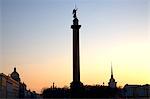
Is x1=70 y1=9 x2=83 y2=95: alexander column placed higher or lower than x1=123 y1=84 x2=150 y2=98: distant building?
→ higher

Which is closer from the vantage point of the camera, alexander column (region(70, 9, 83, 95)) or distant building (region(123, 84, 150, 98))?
distant building (region(123, 84, 150, 98))

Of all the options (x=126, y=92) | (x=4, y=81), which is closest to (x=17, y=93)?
(x=4, y=81)

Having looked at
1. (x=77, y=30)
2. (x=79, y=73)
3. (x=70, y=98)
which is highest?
(x=77, y=30)

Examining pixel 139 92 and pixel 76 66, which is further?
pixel 139 92

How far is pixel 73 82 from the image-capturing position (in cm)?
9712

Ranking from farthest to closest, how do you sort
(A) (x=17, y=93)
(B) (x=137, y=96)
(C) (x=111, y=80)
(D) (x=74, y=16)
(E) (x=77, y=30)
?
1. (C) (x=111, y=80)
2. (A) (x=17, y=93)
3. (D) (x=74, y=16)
4. (E) (x=77, y=30)
5. (B) (x=137, y=96)

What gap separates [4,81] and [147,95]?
37582 mm

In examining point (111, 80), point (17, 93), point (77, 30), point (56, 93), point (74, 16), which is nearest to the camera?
point (77, 30)

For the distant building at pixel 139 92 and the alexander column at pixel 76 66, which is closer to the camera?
the distant building at pixel 139 92

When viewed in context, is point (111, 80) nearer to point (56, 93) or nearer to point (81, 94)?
point (56, 93)

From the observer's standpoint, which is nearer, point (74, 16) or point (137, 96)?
point (137, 96)

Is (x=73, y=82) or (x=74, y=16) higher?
(x=74, y=16)

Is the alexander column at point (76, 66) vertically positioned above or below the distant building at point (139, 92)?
above

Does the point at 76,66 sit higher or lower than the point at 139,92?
higher
